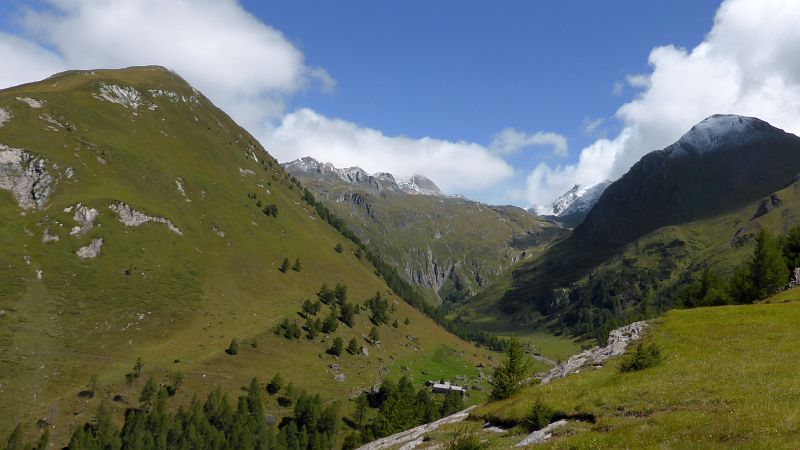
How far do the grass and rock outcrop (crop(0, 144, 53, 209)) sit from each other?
21048 cm

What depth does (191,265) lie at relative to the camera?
19288 cm

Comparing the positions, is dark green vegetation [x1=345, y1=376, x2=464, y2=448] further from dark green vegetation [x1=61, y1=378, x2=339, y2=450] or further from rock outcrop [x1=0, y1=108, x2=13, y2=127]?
rock outcrop [x1=0, y1=108, x2=13, y2=127]

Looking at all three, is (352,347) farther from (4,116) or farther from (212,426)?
(4,116)

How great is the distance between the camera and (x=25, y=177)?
18050cm

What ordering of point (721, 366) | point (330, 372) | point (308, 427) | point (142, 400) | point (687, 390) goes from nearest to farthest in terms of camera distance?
point (687, 390) < point (721, 366) < point (142, 400) < point (308, 427) < point (330, 372)

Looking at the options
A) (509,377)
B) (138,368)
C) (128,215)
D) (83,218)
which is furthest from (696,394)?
(128,215)

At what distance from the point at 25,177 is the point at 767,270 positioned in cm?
23728

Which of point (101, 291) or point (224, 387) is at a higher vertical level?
point (101, 291)

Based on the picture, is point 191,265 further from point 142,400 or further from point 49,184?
point 142,400

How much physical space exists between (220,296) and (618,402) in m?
183

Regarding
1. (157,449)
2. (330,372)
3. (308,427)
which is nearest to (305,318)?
(330,372)

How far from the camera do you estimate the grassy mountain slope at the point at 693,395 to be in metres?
17.6

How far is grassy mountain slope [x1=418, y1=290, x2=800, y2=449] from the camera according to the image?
57.7ft

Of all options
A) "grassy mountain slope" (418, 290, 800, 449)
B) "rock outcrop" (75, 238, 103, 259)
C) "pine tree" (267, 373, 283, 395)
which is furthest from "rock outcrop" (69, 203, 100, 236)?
"grassy mountain slope" (418, 290, 800, 449)
